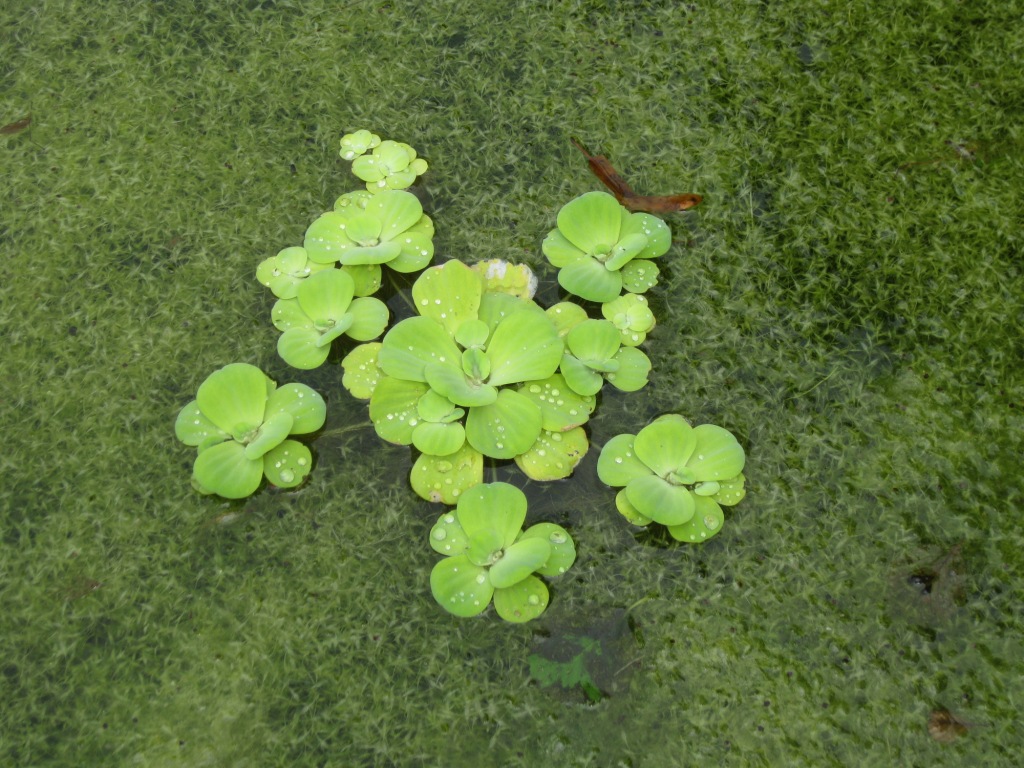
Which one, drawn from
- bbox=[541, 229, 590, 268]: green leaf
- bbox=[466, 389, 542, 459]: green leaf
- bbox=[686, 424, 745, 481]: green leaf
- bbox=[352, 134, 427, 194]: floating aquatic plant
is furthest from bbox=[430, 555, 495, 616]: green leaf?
bbox=[352, 134, 427, 194]: floating aquatic plant

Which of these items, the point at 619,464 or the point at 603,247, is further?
the point at 603,247

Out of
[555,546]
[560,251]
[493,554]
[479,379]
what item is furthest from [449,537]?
[560,251]

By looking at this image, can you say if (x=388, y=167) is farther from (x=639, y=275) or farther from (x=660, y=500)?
(x=660, y=500)

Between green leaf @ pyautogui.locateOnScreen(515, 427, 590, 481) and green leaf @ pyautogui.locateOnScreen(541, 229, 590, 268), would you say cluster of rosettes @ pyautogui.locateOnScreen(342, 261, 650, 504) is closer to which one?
green leaf @ pyautogui.locateOnScreen(515, 427, 590, 481)

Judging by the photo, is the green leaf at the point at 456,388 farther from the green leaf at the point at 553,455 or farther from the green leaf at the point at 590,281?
the green leaf at the point at 590,281

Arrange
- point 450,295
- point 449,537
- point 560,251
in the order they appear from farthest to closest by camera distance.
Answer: point 560,251, point 450,295, point 449,537

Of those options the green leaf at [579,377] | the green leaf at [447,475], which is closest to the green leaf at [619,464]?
the green leaf at [579,377]

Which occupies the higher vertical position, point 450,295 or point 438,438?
point 450,295

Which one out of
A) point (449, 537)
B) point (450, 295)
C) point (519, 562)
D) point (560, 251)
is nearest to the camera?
point (519, 562)
